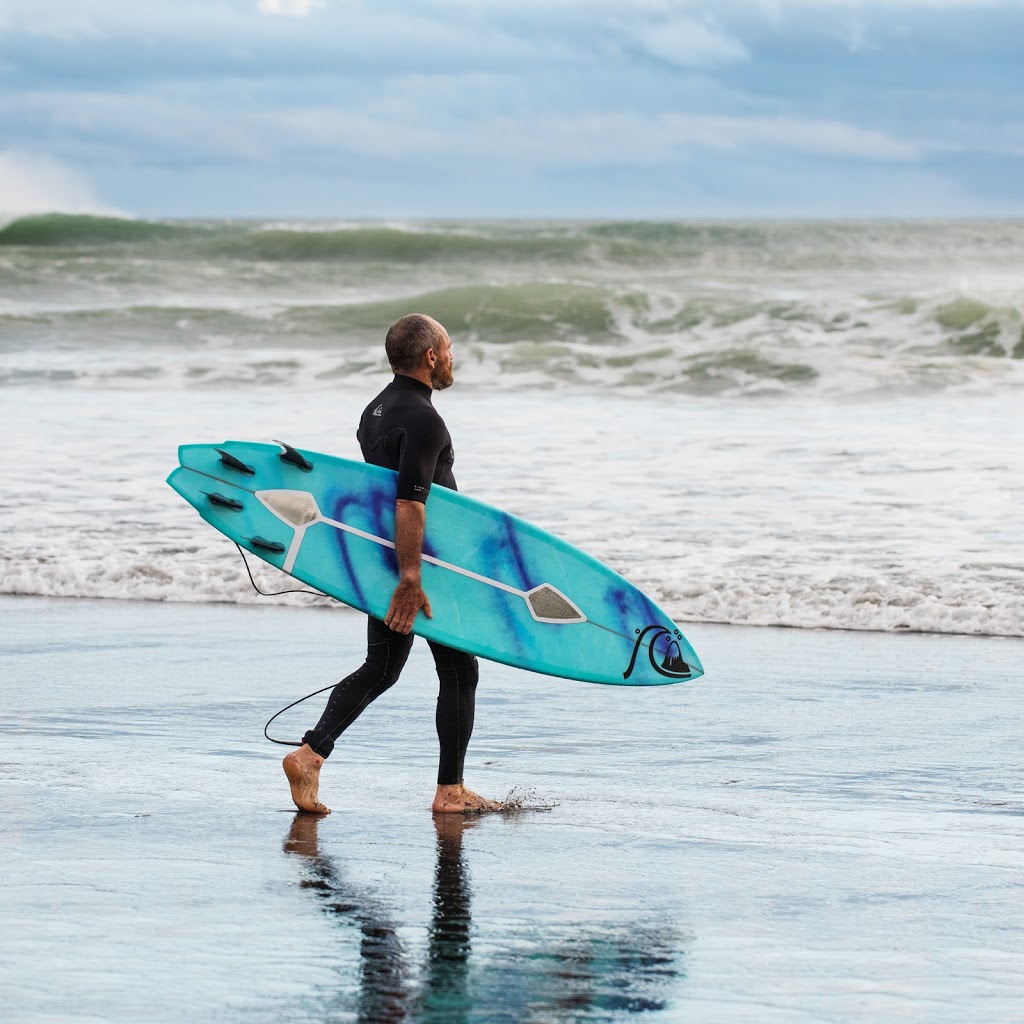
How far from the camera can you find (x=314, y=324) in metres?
26.5

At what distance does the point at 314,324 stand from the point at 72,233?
68.8 ft

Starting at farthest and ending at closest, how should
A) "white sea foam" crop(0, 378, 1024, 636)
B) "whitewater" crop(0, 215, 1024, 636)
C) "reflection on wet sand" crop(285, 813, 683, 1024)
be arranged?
"whitewater" crop(0, 215, 1024, 636), "white sea foam" crop(0, 378, 1024, 636), "reflection on wet sand" crop(285, 813, 683, 1024)

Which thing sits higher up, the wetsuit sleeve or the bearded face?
the bearded face

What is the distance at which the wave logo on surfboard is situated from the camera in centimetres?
480

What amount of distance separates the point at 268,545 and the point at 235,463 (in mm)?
259

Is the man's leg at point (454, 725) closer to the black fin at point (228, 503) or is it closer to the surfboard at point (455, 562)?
the surfboard at point (455, 562)

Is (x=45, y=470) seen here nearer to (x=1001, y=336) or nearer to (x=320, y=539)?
(x=320, y=539)

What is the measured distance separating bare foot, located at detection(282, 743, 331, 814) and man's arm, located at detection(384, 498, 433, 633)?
41cm

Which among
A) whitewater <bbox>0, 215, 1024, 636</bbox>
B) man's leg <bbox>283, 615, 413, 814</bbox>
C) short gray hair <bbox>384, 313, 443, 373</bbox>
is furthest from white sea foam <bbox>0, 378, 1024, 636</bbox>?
short gray hair <bbox>384, 313, 443, 373</bbox>

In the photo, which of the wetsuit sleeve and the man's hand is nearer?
the wetsuit sleeve

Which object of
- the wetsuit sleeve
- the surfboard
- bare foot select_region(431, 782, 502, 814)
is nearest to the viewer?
the wetsuit sleeve

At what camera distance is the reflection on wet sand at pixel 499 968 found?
289 cm

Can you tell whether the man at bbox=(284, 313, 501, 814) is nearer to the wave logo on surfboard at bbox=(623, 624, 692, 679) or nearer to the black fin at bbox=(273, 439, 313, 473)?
the black fin at bbox=(273, 439, 313, 473)

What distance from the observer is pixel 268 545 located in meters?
4.77
